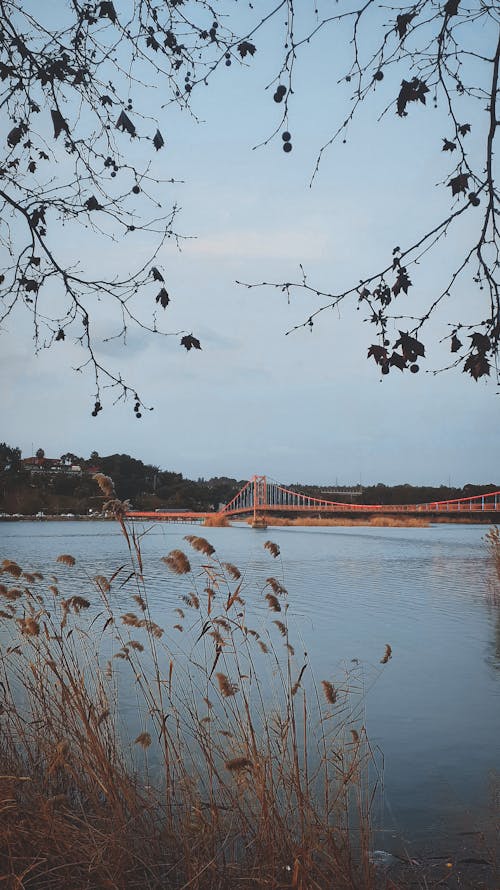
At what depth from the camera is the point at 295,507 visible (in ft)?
225

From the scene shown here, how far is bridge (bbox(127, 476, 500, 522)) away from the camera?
61438 millimetres

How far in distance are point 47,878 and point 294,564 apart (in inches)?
918

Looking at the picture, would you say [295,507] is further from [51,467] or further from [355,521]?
[51,467]

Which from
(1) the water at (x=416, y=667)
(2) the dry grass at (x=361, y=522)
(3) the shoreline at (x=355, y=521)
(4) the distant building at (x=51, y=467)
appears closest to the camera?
(1) the water at (x=416, y=667)

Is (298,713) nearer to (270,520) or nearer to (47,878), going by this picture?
(47,878)

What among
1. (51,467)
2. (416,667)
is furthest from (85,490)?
(416,667)

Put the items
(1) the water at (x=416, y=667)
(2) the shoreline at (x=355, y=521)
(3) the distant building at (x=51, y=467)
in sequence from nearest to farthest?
1. (1) the water at (x=416, y=667)
2. (2) the shoreline at (x=355, y=521)
3. (3) the distant building at (x=51, y=467)

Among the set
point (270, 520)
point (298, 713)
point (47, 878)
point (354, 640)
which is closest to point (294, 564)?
point (354, 640)

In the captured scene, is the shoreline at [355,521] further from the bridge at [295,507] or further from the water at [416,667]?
the water at [416,667]

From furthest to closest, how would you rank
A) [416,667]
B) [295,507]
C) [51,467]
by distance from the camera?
[51,467] < [295,507] < [416,667]

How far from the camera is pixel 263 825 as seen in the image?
9.47 ft

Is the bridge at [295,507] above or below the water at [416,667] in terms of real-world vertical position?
above

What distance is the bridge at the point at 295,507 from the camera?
61.4 metres

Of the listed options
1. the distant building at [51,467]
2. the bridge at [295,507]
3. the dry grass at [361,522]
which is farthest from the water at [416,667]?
the distant building at [51,467]
